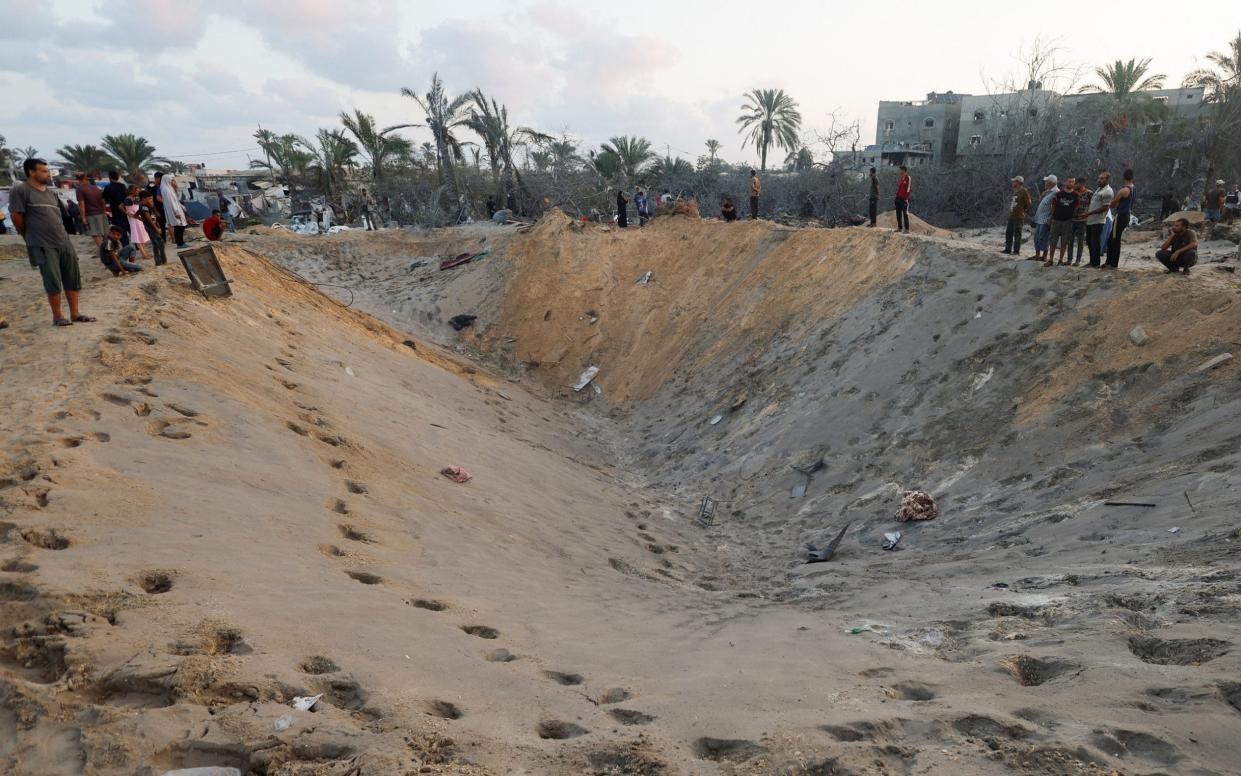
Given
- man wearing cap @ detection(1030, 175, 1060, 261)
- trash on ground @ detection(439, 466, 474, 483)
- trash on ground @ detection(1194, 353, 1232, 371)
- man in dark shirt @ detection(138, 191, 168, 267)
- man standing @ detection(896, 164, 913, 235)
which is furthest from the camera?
man standing @ detection(896, 164, 913, 235)

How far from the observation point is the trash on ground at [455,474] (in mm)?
6758

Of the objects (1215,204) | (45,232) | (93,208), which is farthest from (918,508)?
(1215,204)

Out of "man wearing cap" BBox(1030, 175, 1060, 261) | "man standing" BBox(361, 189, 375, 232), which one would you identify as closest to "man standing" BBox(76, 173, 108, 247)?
"man wearing cap" BBox(1030, 175, 1060, 261)

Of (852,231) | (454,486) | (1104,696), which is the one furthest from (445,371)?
(1104,696)

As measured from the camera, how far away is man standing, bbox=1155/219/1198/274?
788 cm

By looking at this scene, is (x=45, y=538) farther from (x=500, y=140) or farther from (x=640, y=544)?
(x=500, y=140)

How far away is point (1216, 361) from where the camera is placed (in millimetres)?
6145

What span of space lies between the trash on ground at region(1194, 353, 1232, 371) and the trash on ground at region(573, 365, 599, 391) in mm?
9698

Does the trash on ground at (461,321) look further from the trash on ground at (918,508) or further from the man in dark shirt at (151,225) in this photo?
the trash on ground at (918,508)

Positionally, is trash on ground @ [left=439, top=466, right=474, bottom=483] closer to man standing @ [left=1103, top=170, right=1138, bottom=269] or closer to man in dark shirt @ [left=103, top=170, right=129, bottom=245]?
man in dark shirt @ [left=103, top=170, right=129, bottom=245]

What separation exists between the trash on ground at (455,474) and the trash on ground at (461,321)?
9.98m

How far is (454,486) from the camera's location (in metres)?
6.53

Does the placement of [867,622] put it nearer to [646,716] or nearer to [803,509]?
[646,716]

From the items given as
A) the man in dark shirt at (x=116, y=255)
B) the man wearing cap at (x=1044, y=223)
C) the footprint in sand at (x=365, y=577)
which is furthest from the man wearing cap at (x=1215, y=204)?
the man in dark shirt at (x=116, y=255)
